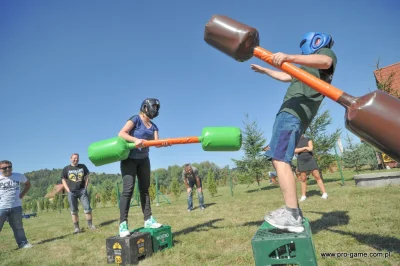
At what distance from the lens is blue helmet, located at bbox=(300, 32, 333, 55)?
3102 millimetres

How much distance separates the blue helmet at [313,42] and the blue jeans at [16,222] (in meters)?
7.00

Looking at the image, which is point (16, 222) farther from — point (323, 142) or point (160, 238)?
point (323, 142)

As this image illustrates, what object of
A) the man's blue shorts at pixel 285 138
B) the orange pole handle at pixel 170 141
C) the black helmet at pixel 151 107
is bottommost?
the man's blue shorts at pixel 285 138

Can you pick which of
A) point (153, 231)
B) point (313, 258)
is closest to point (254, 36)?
point (313, 258)

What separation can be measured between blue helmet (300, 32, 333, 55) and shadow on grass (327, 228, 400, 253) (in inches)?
94.5

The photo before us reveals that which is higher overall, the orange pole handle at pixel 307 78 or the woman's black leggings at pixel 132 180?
the orange pole handle at pixel 307 78

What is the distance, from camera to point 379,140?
6.78 feet

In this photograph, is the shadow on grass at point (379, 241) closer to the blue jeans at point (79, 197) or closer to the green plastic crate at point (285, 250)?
the green plastic crate at point (285, 250)

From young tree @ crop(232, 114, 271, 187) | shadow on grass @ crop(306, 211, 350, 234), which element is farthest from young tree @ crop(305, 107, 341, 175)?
shadow on grass @ crop(306, 211, 350, 234)

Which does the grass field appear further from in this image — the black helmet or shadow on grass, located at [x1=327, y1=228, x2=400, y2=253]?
the black helmet

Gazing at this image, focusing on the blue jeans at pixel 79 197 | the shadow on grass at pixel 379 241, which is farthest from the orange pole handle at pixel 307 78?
the blue jeans at pixel 79 197

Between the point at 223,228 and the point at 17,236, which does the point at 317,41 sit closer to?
the point at 223,228

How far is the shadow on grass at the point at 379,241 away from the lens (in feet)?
9.87

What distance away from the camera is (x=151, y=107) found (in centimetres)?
446
